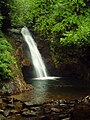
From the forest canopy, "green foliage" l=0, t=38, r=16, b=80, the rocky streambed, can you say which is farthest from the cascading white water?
the forest canopy

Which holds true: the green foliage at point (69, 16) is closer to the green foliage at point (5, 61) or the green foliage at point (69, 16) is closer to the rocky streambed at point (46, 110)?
the rocky streambed at point (46, 110)

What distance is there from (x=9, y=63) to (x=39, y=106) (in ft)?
21.1

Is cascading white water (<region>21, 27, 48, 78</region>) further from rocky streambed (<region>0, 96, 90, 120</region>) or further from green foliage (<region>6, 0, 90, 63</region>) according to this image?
green foliage (<region>6, 0, 90, 63</region>)

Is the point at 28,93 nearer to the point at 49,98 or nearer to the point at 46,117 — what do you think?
the point at 49,98

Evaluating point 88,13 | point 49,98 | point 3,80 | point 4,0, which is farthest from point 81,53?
point 4,0

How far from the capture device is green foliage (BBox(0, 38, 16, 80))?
61.3 feet

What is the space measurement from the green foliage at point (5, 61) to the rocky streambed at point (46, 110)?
265 cm

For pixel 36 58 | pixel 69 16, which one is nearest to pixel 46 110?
pixel 69 16

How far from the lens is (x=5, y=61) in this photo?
19938 millimetres

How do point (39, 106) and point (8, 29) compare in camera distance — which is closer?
point (39, 106)

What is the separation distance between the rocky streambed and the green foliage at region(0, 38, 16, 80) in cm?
265

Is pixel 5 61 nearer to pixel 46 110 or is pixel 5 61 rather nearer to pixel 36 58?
pixel 46 110

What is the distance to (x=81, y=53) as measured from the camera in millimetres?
18781

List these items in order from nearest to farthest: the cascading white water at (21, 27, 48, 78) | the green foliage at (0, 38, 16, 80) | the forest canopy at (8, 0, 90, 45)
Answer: the forest canopy at (8, 0, 90, 45) < the green foliage at (0, 38, 16, 80) < the cascading white water at (21, 27, 48, 78)
